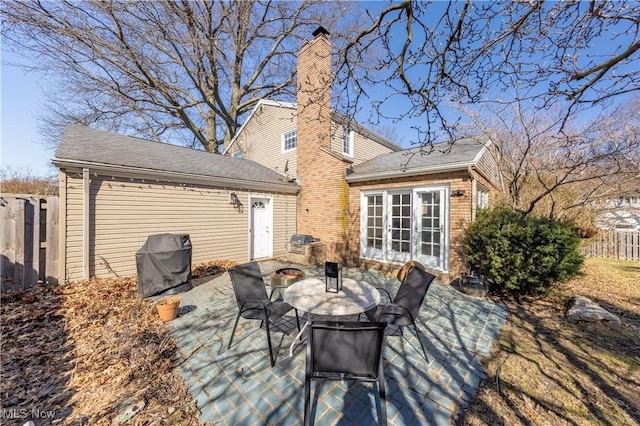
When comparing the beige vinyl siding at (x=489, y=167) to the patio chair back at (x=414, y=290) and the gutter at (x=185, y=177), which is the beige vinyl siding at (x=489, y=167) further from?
the gutter at (x=185, y=177)

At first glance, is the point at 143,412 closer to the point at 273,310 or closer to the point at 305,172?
the point at 273,310

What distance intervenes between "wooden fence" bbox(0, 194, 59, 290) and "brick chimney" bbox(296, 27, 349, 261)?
22.1 ft

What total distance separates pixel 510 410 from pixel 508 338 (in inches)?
64.4

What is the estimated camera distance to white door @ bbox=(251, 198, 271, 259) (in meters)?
8.67

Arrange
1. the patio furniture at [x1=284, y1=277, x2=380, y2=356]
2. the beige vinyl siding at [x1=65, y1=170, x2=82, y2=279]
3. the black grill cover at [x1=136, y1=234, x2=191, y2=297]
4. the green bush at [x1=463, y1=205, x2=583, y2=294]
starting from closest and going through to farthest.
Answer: the patio furniture at [x1=284, y1=277, x2=380, y2=356]
the black grill cover at [x1=136, y1=234, x2=191, y2=297]
the green bush at [x1=463, y1=205, x2=583, y2=294]
the beige vinyl siding at [x1=65, y1=170, x2=82, y2=279]

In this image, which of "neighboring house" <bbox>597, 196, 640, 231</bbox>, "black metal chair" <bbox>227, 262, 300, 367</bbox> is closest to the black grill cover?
"black metal chair" <bbox>227, 262, 300, 367</bbox>

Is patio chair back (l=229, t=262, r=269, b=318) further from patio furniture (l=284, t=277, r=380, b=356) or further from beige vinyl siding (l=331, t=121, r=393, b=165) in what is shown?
beige vinyl siding (l=331, t=121, r=393, b=165)

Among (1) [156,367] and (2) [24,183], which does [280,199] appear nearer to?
(1) [156,367]

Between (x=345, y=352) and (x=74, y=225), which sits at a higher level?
(x=74, y=225)

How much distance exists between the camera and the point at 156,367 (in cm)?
270

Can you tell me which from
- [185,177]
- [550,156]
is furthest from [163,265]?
[550,156]

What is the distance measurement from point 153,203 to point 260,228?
348 centimetres

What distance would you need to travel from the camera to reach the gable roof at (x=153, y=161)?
5507 mm

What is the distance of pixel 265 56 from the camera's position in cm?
1324
